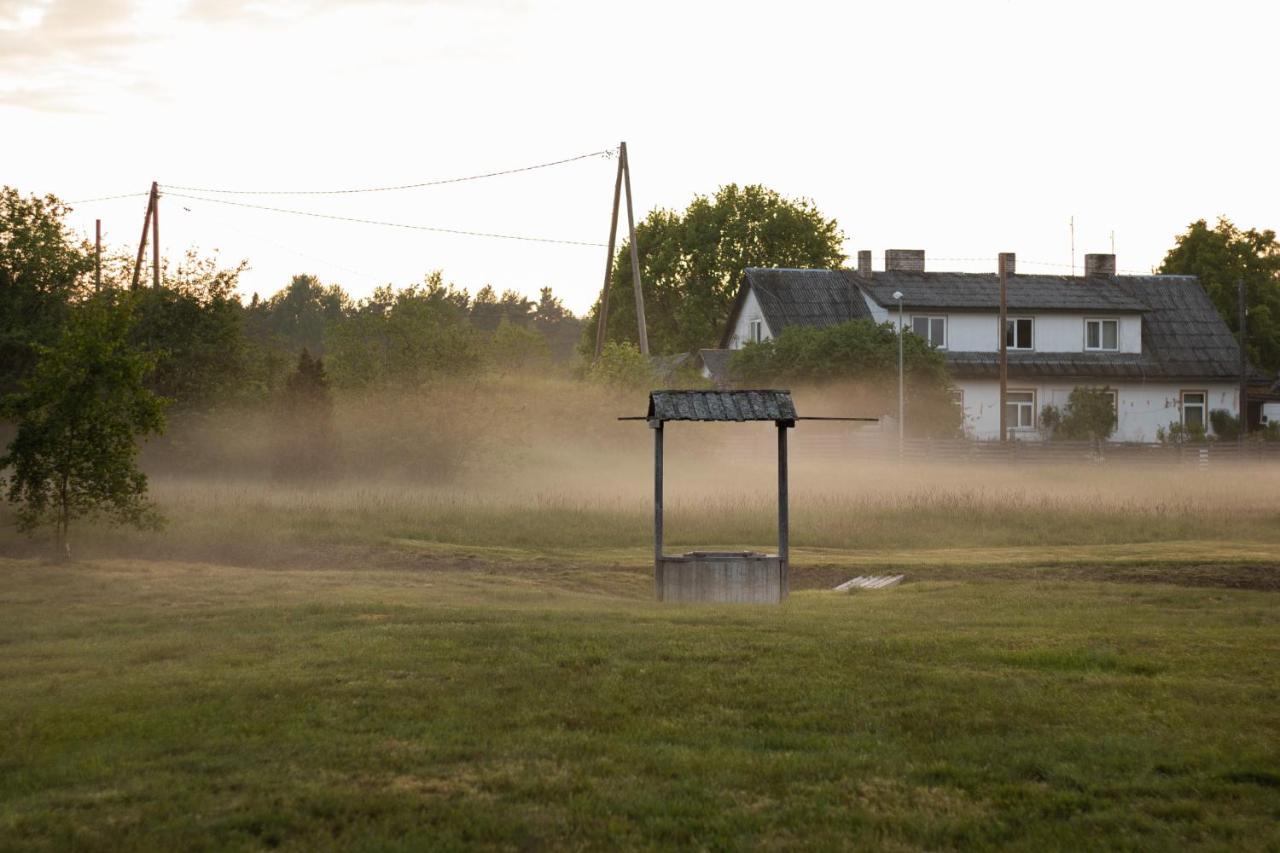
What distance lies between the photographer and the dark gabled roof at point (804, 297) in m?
66.9

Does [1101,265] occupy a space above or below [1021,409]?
above

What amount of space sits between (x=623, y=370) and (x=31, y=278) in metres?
21.7

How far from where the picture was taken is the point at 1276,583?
20.5m

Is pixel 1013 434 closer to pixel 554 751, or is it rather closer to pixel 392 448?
pixel 392 448

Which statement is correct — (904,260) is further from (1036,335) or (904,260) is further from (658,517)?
(658,517)

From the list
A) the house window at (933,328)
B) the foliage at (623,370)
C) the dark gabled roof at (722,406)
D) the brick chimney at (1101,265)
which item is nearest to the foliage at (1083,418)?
the house window at (933,328)

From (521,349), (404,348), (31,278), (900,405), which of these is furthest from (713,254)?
(31,278)

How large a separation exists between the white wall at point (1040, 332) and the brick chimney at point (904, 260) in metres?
5.54

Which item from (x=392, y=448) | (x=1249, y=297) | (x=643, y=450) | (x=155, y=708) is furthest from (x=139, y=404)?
(x=1249, y=297)

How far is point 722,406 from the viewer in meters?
18.9

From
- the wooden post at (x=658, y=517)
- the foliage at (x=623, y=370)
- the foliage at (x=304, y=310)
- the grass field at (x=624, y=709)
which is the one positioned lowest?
the grass field at (x=624, y=709)

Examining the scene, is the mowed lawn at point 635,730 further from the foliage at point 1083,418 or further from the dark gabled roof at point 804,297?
the dark gabled roof at point 804,297

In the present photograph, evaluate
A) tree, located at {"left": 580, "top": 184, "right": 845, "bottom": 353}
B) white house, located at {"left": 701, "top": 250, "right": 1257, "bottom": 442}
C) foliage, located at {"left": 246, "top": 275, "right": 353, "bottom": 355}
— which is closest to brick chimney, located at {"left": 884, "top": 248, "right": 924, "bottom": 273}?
white house, located at {"left": 701, "top": 250, "right": 1257, "bottom": 442}

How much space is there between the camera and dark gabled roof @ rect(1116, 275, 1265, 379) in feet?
223
